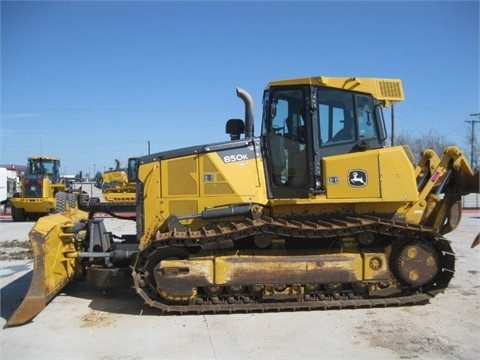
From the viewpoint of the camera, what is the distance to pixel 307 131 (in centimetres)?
707

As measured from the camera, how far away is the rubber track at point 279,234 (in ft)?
21.4

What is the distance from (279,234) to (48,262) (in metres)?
3.23

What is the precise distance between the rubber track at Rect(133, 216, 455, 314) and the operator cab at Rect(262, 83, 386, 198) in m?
0.69

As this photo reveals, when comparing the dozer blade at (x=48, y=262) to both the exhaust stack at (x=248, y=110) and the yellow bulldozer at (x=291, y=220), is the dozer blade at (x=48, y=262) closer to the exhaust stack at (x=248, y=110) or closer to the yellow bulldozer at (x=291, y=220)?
the yellow bulldozer at (x=291, y=220)

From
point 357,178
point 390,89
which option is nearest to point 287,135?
point 357,178

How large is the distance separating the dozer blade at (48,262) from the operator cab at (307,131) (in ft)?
10.5

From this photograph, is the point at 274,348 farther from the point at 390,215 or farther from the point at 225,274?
the point at 390,215

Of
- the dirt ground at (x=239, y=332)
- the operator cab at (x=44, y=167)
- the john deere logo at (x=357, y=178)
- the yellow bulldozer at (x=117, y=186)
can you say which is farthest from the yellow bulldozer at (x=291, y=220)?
the operator cab at (x=44, y=167)

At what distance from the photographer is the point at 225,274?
6637 mm

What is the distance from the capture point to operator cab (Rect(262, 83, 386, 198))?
23.2 ft

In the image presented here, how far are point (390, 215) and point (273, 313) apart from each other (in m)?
2.31

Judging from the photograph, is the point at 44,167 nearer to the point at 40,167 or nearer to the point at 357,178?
the point at 40,167

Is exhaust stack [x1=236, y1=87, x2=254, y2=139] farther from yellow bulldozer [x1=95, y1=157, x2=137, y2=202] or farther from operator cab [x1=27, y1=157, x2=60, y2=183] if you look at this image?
operator cab [x1=27, y1=157, x2=60, y2=183]

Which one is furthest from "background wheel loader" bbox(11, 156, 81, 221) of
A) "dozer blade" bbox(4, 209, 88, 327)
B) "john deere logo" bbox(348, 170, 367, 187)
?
"john deere logo" bbox(348, 170, 367, 187)
